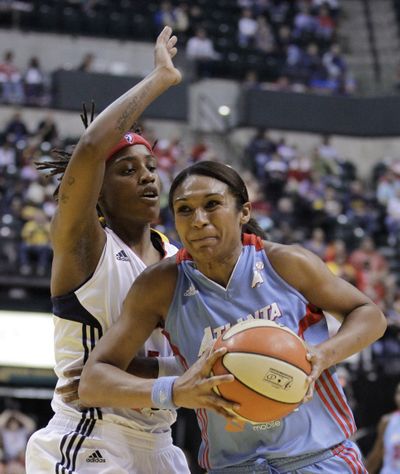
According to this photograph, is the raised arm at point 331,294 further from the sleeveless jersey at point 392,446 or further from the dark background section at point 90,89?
the dark background section at point 90,89

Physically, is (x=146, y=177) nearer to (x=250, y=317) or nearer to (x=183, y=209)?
(x=183, y=209)

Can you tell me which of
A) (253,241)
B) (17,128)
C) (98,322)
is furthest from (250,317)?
(17,128)

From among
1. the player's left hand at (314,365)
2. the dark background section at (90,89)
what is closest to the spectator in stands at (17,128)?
the dark background section at (90,89)

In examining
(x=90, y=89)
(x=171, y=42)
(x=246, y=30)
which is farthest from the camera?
(x=246, y=30)

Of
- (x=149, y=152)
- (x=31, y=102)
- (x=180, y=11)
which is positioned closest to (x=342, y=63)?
(x=180, y=11)

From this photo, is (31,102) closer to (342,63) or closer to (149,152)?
(342,63)

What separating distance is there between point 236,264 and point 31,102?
1562 centimetres

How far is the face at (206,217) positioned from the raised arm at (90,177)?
1.21 feet

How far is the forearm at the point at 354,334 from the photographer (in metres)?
3.86

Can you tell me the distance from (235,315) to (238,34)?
19.1 meters

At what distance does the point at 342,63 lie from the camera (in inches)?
906

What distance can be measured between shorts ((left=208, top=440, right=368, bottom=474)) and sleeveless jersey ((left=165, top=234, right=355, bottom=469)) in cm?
3

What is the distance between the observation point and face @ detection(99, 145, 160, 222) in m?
4.69

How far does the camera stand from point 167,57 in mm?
4516
